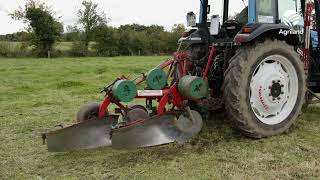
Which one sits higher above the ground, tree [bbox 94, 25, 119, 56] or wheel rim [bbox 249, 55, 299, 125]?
tree [bbox 94, 25, 119, 56]

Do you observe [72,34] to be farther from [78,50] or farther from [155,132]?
[155,132]

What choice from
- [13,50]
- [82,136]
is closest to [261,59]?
[82,136]

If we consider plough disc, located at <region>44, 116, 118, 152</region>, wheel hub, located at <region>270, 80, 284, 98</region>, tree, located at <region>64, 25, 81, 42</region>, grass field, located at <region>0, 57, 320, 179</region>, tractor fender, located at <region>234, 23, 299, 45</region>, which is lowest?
grass field, located at <region>0, 57, 320, 179</region>

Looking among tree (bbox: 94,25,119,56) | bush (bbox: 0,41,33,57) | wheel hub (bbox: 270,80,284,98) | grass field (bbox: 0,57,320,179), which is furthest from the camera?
tree (bbox: 94,25,119,56)

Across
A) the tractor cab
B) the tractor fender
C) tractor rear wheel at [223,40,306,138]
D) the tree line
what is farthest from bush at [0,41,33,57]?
tractor rear wheel at [223,40,306,138]

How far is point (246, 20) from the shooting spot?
632 centimetres

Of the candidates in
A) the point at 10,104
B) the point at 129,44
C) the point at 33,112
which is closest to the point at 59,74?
Result: the point at 10,104

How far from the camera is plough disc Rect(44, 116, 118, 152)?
4.95 meters

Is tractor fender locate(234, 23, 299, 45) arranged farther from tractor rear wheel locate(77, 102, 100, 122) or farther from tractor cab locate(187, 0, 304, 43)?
tractor rear wheel locate(77, 102, 100, 122)

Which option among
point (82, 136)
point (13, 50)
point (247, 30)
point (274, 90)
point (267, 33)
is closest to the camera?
point (82, 136)

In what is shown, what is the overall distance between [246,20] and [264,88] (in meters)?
1.14

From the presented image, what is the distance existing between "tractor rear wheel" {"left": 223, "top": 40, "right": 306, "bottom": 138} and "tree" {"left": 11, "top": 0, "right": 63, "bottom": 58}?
33.1m

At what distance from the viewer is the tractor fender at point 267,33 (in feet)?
17.7

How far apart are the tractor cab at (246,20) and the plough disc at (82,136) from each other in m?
1.91
